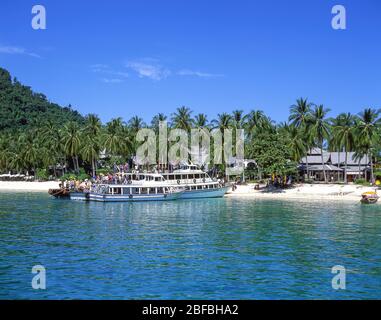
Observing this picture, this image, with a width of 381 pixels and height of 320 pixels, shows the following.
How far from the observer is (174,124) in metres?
99.6

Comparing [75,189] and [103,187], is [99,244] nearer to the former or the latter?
[103,187]

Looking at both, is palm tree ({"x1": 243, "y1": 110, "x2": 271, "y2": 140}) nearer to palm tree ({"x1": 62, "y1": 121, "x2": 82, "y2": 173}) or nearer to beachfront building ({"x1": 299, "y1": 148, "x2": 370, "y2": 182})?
beachfront building ({"x1": 299, "y1": 148, "x2": 370, "y2": 182})

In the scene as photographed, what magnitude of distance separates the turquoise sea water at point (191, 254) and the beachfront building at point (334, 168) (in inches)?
1750

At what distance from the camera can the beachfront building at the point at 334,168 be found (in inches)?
3654

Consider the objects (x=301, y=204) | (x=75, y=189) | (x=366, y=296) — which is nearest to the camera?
(x=366, y=296)

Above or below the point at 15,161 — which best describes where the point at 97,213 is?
below

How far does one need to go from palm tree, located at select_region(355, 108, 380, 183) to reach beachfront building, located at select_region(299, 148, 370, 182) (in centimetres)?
1518

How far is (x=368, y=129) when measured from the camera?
7506 centimetres

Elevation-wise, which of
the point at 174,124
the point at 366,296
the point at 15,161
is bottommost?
the point at 366,296

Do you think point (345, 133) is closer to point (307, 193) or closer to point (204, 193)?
point (307, 193)

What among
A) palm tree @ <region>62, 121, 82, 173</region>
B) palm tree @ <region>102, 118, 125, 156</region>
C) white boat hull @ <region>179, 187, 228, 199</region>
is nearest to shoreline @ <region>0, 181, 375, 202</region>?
white boat hull @ <region>179, 187, 228, 199</region>

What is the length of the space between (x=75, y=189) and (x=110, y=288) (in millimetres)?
54487

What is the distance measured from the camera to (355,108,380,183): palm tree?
74438 mm
